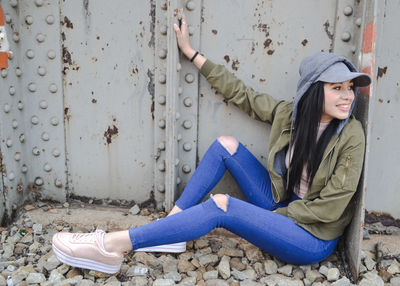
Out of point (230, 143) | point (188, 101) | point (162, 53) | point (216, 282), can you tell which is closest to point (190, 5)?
point (162, 53)

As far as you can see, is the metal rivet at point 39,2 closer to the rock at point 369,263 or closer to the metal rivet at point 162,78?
the metal rivet at point 162,78

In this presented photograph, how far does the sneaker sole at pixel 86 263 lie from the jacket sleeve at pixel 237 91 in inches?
43.2

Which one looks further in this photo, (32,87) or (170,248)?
(32,87)

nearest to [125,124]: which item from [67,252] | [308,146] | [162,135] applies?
[162,135]

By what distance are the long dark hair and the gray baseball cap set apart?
0.06 metres

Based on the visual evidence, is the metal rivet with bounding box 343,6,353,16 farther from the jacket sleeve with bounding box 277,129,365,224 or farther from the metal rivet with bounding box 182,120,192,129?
the metal rivet with bounding box 182,120,192,129

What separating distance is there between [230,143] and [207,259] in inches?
25.4

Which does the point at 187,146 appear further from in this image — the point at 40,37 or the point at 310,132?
the point at 40,37

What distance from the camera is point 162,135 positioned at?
2.66m

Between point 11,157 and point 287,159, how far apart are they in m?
1.66

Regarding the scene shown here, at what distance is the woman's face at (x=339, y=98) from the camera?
2045 mm

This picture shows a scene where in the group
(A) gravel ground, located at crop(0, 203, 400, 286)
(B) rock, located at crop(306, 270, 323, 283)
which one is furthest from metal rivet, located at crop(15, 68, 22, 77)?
(B) rock, located at crop(306, 270, 323, 283)

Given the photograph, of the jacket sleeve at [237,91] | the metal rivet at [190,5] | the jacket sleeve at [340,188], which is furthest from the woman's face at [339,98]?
the metal rivet at [190,5]

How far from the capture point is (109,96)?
266 centimetres
